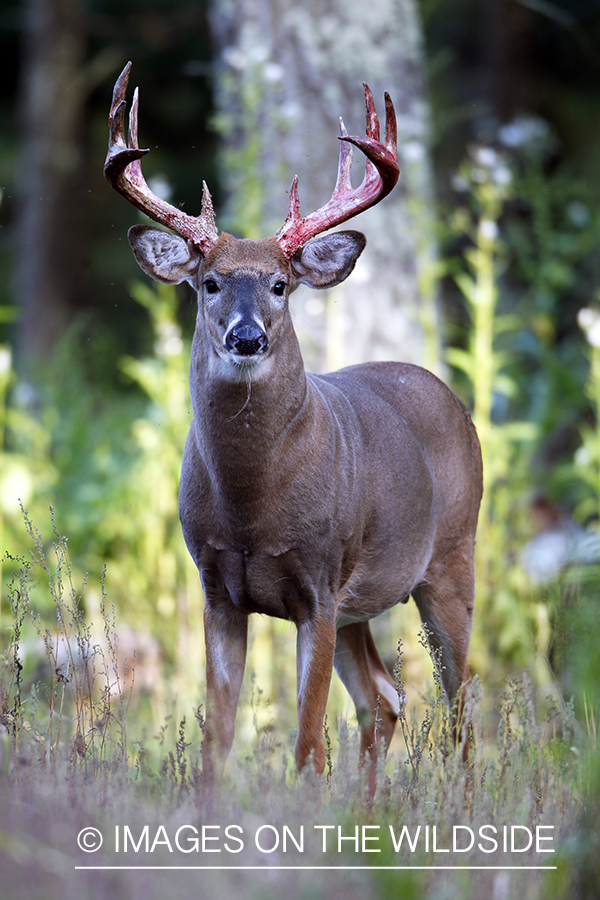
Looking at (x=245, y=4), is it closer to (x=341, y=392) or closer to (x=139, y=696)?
(x=341, y=392)

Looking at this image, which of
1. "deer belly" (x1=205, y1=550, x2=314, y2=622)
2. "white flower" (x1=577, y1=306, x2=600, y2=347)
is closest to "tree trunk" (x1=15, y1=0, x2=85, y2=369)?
"white flower" (x1=577, y1=306, x2=600, y2=347)

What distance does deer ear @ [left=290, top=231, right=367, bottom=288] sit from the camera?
3.72 metres

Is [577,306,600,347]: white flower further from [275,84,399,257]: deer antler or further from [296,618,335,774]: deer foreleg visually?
[296,618,335,774]: deer foreleg

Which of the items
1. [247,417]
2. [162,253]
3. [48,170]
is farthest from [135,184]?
[48,170]

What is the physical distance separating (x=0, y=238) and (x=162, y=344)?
13908 mm

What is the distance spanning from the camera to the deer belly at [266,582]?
11.2ft

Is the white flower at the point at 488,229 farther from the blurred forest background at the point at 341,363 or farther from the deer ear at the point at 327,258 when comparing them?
the deer ear at the point at 327,258

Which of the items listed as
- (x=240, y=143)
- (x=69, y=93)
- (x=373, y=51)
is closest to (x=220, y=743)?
(x=240, y=143)

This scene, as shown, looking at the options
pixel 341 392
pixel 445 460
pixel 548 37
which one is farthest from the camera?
pixel 548 37

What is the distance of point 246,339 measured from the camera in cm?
327

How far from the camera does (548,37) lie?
15.4 m

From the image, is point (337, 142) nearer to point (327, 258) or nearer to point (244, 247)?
point (327, 258)

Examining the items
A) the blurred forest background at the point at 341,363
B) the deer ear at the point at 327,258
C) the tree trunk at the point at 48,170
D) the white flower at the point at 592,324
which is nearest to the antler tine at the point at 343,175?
the deer ear at the point at 327,258

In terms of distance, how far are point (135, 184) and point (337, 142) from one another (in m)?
3.23
